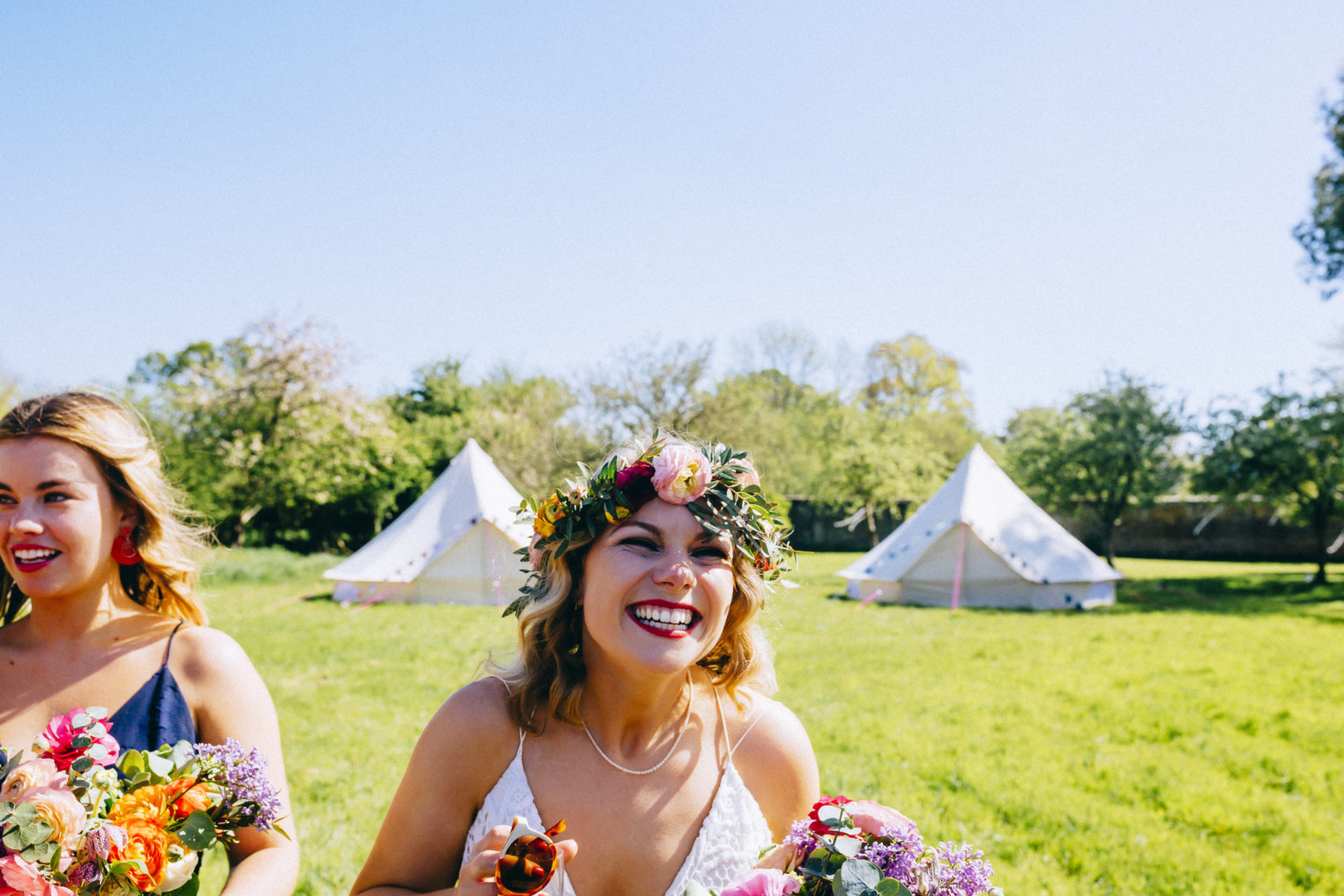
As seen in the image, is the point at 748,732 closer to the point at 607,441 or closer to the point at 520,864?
the point at 520,864

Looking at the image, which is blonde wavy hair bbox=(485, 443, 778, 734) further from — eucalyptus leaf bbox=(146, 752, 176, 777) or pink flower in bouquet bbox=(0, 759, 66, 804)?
pink flower in bouquet bbox=(0, 759, 66, 804)

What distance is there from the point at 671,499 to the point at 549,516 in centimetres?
37

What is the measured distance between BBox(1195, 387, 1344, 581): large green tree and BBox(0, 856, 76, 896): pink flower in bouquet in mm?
20829

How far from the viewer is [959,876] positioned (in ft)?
5.13

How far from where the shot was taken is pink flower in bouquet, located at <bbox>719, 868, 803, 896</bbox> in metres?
1.62

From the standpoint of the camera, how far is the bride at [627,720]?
2.13 meters

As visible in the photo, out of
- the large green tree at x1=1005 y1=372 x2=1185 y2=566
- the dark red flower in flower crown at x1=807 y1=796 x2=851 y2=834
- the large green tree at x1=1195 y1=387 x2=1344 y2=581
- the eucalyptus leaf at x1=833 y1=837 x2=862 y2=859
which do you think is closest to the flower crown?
the dark red flower in flower crown at x1=807 y1=796 x2=851 y2=834

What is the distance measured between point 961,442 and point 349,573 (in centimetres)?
3225

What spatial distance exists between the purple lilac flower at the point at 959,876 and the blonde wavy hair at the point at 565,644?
3.05 feet

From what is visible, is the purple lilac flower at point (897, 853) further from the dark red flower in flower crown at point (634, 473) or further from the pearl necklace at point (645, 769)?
the dark red flower in flower crown at point (634, 473)

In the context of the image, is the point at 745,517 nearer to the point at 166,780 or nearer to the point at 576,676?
the point at 576,676

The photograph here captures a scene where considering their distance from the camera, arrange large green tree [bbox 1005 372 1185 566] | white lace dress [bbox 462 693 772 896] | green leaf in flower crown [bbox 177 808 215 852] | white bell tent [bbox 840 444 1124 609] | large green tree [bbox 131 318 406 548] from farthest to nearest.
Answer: large green tree [bbox 131 318 406 548]
large green tree [bbox 1005 372 1185 566]
white bell tent [bbox 840 444 1124 609]
white lace dress [bbox 462 693 772 896]
green leaf in flower crown [bbox 177 808 215 852]

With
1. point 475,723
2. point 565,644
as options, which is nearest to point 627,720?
point 565,644

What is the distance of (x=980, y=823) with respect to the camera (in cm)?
479
